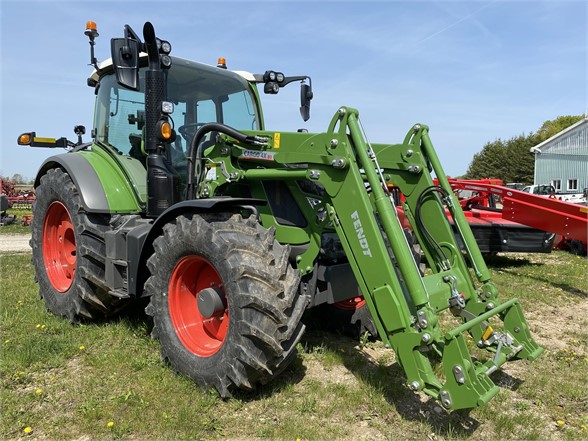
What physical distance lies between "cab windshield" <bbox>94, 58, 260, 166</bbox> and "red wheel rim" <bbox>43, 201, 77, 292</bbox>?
102 centimetres

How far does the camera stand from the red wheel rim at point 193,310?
3.77m

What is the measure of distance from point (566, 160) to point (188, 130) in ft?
125

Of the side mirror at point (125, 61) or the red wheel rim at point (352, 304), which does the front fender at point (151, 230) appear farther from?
the red wheel rim at point (352, 304)

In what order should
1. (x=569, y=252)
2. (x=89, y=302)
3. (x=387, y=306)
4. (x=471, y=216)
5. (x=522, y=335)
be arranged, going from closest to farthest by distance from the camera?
(x=387, y=306) → (x=522, y=335) → (x=89, y=302) → (x=471, y=216) → (x=569, y=252)

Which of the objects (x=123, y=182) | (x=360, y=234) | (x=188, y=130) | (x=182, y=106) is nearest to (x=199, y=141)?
(x=188, y=130)

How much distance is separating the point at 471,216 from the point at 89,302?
6.52 metres

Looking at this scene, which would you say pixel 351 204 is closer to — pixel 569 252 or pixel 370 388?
pixel 370 388

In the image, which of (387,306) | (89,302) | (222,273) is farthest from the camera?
(89,302)

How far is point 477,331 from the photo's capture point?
12.2 feet

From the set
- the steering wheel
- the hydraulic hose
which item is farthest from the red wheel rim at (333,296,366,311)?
the steering wheel

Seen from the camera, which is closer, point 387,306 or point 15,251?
point 387,306

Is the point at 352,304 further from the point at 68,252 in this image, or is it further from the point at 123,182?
the point at 68,252

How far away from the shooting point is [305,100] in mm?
5309

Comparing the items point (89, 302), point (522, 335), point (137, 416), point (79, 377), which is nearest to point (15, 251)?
point (89, 302)
